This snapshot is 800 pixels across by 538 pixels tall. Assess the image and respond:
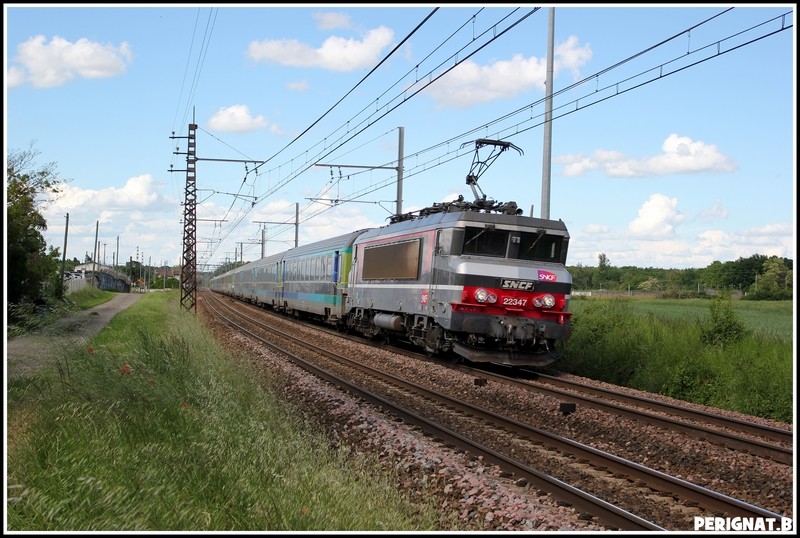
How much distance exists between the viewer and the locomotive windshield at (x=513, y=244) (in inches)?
619

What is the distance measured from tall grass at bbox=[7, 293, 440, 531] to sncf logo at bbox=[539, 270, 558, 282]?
6981mm

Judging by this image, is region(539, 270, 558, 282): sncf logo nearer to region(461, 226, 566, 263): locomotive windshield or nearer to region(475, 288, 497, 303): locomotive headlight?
region(461, 226, 566, 263): locomotive windshield

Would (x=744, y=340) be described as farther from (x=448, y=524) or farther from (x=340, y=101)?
(x=448, y=524)

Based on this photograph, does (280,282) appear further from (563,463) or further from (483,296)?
(563,463)

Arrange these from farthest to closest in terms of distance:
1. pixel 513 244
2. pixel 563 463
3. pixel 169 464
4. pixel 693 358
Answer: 1. pixel 513 244
2. pixel 693 358
3. pixel 563 463
4. pixel 169 464

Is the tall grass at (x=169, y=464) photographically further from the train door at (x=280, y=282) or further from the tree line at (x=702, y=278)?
the train door at (x=280, y=282)

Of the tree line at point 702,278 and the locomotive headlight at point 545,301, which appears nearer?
the locomotive headlight at point 545,301

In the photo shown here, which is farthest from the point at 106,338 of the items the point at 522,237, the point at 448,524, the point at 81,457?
the point at 448,524

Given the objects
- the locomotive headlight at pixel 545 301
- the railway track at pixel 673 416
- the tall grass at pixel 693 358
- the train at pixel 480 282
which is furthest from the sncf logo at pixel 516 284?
the tall grass at pixel 693 358

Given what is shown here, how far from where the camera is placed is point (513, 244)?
52.5 ft

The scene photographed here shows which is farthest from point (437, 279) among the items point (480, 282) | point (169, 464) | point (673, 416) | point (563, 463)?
point (169, 464)

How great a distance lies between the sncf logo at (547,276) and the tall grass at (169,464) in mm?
6981

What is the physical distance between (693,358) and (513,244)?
14.5 feet

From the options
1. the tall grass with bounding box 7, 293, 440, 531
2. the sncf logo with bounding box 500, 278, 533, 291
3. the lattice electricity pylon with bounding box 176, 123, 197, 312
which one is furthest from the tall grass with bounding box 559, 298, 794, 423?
the lattice electricity pylon with bounding box 176, 123, 197, 312
